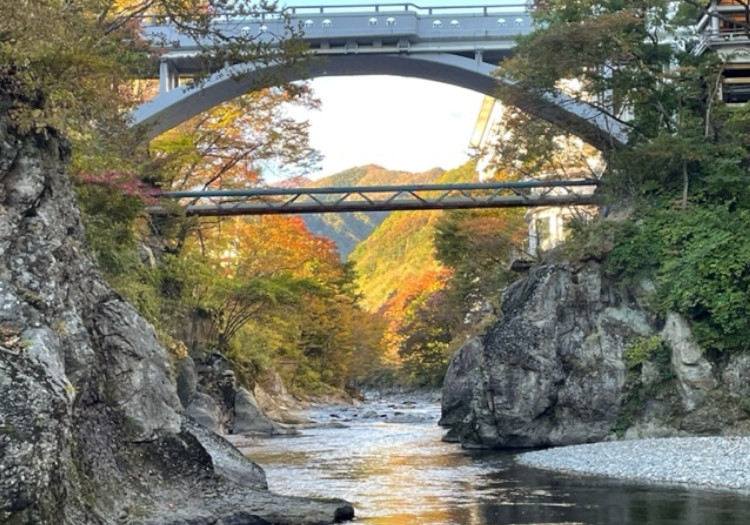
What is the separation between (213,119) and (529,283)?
1222 cm

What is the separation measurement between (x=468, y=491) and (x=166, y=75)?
660 inches

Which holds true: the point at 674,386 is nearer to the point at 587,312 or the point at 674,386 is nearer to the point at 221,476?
the point at 587,312

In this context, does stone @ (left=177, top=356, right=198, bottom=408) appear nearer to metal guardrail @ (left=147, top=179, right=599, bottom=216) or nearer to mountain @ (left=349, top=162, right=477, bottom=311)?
metal guardrail @ (left=147, top=179, right=599, bottom=216)

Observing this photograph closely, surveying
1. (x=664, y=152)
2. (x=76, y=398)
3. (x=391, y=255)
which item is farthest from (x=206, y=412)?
(x=391, y=255)

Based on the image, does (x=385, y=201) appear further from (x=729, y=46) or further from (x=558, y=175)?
(x=729, y=46)

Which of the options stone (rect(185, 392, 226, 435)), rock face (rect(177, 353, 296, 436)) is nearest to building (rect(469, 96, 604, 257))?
rock face (rect(177, 353, 296, 436))

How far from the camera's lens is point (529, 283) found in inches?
773

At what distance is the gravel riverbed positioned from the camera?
40.0ft

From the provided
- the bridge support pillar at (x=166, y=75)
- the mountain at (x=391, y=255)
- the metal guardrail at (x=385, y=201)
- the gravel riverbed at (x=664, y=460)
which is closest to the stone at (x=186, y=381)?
the metal guardrail at (x=385, y=201)

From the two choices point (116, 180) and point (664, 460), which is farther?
point (116, 180)

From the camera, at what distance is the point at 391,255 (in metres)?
101

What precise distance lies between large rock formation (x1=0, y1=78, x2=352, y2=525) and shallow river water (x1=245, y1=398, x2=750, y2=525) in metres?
1.37

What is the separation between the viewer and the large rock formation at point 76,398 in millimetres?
6621

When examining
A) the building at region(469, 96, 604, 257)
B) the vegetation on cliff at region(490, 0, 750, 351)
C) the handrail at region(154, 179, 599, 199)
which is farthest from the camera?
the building at region(469, 96, 604, 257)
